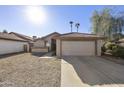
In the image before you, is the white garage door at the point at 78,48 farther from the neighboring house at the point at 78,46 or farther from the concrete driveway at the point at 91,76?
the concrete driveway at the point at 91,76

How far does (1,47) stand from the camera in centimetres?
1953

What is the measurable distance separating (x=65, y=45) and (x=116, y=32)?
903cm

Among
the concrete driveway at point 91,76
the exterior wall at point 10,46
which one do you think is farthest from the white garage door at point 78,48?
the exterior wall at point 10,46

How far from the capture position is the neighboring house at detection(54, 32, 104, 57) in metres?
18.2

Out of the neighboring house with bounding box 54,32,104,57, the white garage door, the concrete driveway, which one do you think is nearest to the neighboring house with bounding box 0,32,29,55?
the neighboring house with bounding box 54,32,104,57

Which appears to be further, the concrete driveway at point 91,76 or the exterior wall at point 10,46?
the exterior wall at point 10,46

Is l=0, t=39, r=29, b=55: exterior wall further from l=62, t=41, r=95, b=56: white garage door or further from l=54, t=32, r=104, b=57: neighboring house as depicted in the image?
l=62, t=41, r=95, b=56: white garage door

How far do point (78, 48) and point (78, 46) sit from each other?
9.7 inches

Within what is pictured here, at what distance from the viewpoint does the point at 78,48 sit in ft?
60.1

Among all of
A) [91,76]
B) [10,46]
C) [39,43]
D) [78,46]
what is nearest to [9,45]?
[10,46]

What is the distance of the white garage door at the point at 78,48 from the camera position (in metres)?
18.2

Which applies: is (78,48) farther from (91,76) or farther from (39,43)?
(39,43)
